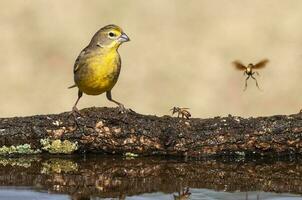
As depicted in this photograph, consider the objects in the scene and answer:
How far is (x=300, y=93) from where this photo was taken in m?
15.9

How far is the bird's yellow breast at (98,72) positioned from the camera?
881cm

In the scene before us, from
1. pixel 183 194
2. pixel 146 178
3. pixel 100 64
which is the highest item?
pixel 100 64

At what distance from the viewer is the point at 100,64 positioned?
29.3 ft

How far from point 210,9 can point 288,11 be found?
1791 millimetres

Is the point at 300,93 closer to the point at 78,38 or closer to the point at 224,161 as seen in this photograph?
the point at 78,38

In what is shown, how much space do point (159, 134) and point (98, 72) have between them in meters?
2.17

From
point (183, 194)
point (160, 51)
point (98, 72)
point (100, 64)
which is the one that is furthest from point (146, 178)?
point (160, 51)

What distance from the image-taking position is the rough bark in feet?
22.3

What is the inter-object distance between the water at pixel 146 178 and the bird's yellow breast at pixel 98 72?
198 cm

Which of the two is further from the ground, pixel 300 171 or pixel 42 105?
pixel 42 105

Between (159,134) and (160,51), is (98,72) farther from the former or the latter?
(160,51)

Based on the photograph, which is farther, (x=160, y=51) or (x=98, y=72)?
(x=160, y=51)

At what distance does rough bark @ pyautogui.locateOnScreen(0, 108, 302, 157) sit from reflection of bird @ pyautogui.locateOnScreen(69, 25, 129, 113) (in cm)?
193

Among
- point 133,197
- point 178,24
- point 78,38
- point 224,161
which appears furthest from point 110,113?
point 178,24
